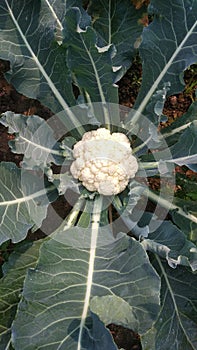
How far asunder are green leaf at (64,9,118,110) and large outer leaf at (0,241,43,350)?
1.69 feet

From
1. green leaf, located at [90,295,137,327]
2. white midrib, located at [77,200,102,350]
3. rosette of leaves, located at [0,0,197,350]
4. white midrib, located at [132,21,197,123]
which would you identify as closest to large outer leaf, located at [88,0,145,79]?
rosette of leaves, located at [0,0,197,350]

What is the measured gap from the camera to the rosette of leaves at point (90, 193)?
1.46m

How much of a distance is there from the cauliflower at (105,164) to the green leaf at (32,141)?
8 cm

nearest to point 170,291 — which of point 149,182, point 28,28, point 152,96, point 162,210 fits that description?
point 162,210

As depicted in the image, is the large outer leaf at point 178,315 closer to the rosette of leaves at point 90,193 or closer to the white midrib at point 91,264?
the rosette of leaves at point 90,193

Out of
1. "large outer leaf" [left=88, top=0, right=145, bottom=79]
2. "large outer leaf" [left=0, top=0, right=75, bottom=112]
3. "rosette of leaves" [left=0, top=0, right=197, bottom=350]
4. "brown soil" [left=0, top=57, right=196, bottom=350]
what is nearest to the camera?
"rosette of leaves" [left=0, top=0, right=197, bottom=350]

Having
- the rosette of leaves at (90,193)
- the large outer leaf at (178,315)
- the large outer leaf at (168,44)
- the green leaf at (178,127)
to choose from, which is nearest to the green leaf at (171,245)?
the rosette of leaves at (90,193)

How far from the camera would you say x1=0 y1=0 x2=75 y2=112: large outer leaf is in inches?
66.6

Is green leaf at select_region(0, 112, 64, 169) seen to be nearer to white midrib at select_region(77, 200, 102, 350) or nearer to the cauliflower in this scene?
the cauliflower

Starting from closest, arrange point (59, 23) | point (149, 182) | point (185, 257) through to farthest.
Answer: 1. point (185, 257)
2. point (59, 23)
3. point (149, 182)

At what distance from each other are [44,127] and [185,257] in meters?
0.59

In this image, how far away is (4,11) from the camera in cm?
169

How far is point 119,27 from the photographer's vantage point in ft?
5.98

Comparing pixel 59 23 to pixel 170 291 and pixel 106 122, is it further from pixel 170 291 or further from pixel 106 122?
pixel 170 291
